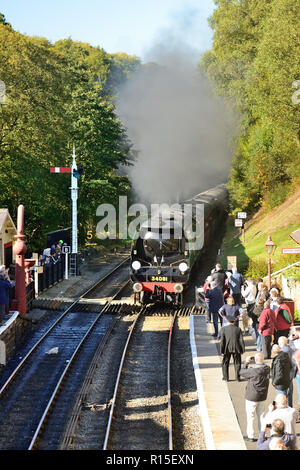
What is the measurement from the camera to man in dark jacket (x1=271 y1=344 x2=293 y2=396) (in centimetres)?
985

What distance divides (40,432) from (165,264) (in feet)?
34.4

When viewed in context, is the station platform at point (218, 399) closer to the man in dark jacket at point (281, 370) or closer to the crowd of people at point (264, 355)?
the crowd of people at point (264, 355)

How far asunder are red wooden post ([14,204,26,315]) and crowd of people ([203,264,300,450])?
5.51 meters

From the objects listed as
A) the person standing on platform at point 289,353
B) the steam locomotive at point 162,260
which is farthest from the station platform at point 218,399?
the steam locomotive at point 162,260

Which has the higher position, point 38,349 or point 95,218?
point 95,218

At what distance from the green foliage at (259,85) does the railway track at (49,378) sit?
15.7 m

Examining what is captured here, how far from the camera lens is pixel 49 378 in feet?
45.4

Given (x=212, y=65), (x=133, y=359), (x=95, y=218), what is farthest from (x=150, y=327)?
(x=212, y=65)

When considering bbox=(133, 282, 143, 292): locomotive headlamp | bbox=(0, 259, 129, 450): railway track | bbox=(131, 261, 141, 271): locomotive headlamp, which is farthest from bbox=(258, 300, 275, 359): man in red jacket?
bbox=(131, 261, 141, 271): locomotive headlamp

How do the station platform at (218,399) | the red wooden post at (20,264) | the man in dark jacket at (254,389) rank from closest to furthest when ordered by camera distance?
the man in dark jacket at (254,389) → the station platform at (218,399) → the red wooden post at (20,264)

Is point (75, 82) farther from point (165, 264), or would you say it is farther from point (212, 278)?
point (212, 278)

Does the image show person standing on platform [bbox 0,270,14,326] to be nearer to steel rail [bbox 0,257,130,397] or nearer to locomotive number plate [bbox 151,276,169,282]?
steel rail [bbox 0,257,130,397]

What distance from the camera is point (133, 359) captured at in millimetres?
15336

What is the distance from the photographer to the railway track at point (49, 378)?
10.8m
